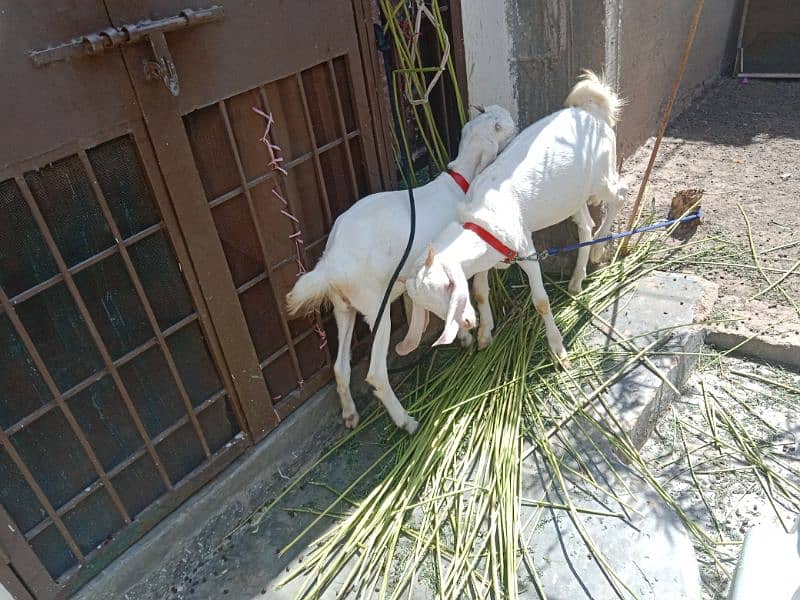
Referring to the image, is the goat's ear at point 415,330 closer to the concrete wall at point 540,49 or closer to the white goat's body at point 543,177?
the white goat's body at point 543,177

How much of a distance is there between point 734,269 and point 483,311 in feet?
6.11

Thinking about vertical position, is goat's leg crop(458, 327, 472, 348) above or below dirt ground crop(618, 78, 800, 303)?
below

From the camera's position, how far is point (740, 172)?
5336 millimetres

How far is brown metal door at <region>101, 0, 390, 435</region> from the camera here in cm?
253

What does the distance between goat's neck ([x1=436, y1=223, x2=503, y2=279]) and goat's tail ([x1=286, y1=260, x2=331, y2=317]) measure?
0.58 meters

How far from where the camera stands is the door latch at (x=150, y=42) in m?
2.10

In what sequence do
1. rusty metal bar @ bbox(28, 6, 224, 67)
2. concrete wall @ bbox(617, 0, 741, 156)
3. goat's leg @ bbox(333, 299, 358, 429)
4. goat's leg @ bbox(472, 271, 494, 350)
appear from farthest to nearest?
concrete wall @ bbox(617, 0, 741, 156)
goat's leg @ bbox(472, 271, 494, 350)
goat's leg @ bbox(333, 299, 358, 429)
rusty metal bar @ bbox(28, 6, 224, 67)

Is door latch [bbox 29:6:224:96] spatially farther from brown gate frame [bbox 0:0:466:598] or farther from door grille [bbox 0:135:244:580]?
door grille [bbox 0:135:244:580]

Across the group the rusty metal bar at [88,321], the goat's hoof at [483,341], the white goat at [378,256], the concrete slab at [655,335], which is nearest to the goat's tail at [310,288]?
the white goat at [378,256]

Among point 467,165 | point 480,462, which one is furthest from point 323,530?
point 467,165

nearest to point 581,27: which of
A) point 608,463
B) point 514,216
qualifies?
point 514,216

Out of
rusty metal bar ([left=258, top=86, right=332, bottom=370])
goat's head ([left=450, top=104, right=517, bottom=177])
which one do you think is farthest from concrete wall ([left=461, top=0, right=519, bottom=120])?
rusty metal bar ([left=258, top=86, right=332, bottom=370])

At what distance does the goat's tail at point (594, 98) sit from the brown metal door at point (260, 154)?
1.43 m

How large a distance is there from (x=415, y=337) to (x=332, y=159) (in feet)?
3.66
